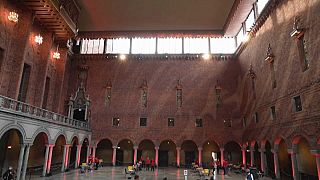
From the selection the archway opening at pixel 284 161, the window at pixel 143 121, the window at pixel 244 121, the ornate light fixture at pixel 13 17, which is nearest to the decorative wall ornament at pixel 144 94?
the window at pixel 143 121

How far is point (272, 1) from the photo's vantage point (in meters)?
21.6

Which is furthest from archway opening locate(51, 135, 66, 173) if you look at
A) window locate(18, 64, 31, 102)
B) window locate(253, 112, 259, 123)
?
window locate(253, 112, 259, 123)

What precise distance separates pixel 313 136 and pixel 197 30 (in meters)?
21.6

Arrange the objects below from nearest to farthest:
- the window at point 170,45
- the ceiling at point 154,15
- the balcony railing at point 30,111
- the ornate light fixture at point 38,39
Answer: the balcony railing at point 30,111, the ornate light fixture at point 38,39, the ceiling at point 154,15, the window at point 170,45

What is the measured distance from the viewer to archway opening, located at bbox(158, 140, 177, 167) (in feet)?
109

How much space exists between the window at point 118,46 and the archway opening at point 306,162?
23.9m

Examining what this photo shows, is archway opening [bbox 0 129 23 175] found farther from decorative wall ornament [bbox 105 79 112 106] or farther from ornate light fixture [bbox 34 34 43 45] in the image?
decorative wall ornament [bbox 105 79 112 106]

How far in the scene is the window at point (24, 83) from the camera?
22859 mm

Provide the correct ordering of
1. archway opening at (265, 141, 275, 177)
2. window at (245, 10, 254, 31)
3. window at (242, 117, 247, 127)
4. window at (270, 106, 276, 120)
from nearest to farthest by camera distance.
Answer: window at (270, 106, 276, 120) → archway opening at (265, 141, 275, 177) → window at (245, 10, 254, 31) → window at (242, 117, 247, 127)

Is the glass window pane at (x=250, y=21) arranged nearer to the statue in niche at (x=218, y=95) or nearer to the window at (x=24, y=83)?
the statue in niche at (x=218, y=95)

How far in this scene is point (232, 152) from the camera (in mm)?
32750

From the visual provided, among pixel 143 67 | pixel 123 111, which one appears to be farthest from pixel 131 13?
pixel 123 111

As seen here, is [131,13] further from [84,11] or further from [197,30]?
[197,30]

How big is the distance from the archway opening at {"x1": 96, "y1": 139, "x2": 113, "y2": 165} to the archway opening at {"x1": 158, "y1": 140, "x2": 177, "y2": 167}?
22.7 ft
